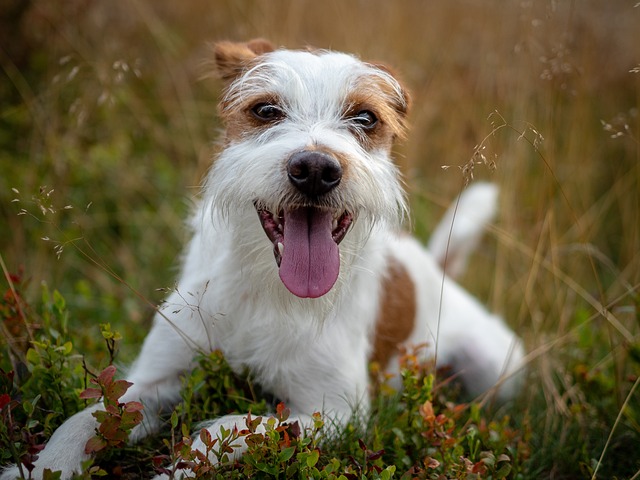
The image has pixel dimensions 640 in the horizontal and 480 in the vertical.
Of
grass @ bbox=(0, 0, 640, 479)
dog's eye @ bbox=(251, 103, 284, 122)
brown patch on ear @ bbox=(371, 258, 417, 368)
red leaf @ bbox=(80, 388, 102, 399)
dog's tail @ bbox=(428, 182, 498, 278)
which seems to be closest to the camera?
red leaf @ bbox=(80, 388, 102, 399)

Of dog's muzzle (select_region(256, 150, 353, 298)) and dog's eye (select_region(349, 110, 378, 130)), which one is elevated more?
dog's eye (select_region(349, 110, 378, 130))

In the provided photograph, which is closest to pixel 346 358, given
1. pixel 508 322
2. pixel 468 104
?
pixel 508 322

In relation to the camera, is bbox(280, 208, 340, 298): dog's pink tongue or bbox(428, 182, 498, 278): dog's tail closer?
bbox(280, 208, 340, 298): dog's pink tongue

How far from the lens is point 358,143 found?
259 centimetres

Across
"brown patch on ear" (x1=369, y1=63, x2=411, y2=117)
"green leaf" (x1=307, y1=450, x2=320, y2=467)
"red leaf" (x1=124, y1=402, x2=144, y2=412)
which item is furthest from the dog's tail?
"red leaf" (x1=124, y1=402, x2=144, y2=412)

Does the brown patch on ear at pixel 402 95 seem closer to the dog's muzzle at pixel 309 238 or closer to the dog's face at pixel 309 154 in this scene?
the dog's face at pixel 309 154

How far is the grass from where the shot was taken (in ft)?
9.23

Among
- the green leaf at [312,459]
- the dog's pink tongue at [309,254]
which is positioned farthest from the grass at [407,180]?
the dog's pink tongue at [309,254]

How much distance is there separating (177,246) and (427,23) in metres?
3.32

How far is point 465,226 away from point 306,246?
1.91 m

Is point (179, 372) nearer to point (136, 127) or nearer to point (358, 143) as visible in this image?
point (358, 143)

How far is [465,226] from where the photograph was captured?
4.02m

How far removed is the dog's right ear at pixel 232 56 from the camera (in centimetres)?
290

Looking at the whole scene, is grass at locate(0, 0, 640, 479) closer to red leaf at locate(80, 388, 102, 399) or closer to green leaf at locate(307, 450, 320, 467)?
green leaf at locate(307, 450, 320, 467)
